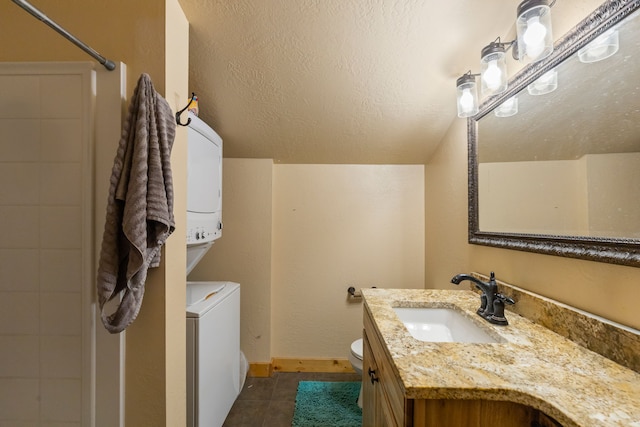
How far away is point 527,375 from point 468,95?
117cm

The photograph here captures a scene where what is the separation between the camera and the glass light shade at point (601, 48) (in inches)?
29.0

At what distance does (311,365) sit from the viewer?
2.16 m

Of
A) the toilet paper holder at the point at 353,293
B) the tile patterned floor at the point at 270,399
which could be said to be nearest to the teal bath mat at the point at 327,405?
the tile patterned floor at the point at 270,399

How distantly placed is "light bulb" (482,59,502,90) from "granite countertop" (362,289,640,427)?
97 centimetres

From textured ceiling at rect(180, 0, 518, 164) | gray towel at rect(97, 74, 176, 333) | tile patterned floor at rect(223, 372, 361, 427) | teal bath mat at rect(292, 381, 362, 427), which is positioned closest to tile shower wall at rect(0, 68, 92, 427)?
gray towel at rect(97, 74, 176, 333)

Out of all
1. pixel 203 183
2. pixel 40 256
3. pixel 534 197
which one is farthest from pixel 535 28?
pixel 40 256

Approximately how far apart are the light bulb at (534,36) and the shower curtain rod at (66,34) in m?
1.41

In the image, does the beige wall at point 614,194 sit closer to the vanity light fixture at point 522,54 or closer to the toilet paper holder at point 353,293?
the vanity light fixture at point 522,54

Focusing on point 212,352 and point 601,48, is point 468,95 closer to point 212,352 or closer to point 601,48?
Result: point 601,48

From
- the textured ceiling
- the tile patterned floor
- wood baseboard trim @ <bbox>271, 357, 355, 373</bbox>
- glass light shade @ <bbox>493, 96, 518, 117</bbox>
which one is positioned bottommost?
the tile patterned floor

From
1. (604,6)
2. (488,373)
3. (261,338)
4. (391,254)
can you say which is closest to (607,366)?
(488,373)

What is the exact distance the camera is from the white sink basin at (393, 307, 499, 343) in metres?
1.06

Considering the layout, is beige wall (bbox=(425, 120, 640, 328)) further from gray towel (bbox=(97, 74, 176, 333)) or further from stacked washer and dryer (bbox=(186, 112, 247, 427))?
stacked washer and dryer (bbox=(186, 112, 247, 427))

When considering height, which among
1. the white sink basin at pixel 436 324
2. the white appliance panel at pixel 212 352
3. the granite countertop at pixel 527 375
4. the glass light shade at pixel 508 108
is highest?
the glass light shade at pixel 508 108
